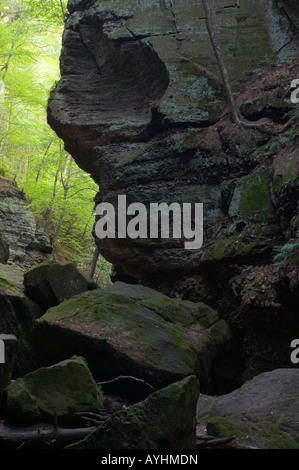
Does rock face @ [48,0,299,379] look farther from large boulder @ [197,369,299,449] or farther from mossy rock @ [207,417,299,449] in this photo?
mossy rock @ [207,417,299,449]

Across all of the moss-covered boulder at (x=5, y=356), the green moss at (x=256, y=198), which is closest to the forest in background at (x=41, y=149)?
the green moss at (x=256, y=198)

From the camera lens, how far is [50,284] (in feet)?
27.1

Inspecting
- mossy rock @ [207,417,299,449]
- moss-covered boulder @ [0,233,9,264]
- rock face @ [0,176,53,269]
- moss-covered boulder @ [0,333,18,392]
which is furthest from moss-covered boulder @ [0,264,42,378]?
rock face @ [0,176,53,269]

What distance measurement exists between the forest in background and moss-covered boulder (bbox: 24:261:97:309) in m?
7.54

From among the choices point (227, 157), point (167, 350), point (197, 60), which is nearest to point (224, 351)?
point (167, 350)

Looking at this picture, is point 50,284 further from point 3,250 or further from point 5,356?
point 3,250

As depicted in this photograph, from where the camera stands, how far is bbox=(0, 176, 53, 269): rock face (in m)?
15.3

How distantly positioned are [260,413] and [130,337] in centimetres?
229

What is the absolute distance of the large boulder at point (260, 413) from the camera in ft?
11.0

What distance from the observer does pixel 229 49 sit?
11750 mm

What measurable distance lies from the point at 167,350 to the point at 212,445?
2712 mm

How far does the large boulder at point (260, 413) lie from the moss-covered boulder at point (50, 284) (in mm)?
4274

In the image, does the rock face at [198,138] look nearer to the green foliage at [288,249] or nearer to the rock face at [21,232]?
the green foliage at [288,249]
